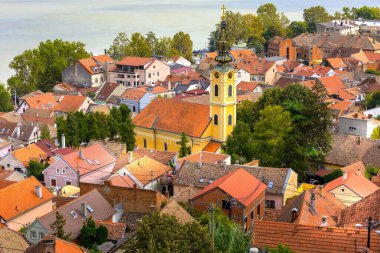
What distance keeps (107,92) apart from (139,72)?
592cm

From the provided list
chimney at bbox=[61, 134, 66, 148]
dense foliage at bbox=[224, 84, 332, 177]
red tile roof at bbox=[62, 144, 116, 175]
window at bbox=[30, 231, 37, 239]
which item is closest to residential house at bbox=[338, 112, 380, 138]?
dense foliage at bbox=[224, 84, 332, 177]

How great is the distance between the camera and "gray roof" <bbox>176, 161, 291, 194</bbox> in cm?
2548

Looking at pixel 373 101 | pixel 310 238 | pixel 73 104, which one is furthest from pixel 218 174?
pixel 73 104

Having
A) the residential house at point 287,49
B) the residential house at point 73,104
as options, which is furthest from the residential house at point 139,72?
the residential house at point 287,49

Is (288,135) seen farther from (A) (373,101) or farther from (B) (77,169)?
(A) (373,101)

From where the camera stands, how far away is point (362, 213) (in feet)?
60.6

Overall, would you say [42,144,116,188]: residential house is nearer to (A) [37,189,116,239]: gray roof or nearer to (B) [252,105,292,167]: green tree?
(A) [37,189,116,239]: gray roof

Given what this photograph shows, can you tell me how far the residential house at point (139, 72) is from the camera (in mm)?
60156

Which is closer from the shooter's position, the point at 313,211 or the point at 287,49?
the point at 313,211

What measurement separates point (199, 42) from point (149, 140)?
57.5 metres

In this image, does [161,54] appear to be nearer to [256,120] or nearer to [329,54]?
[329,54]

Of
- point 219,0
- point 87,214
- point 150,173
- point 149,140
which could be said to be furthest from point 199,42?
point 219,0

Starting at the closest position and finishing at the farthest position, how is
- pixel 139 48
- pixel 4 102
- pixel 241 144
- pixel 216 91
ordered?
pixel 241 144, pixel 216 91, pixel 4 102, pixel 139 48

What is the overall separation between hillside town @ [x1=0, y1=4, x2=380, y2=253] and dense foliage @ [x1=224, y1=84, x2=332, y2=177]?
68 millimetres
